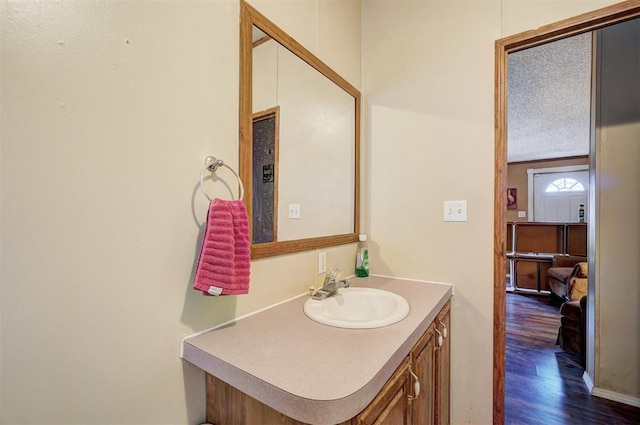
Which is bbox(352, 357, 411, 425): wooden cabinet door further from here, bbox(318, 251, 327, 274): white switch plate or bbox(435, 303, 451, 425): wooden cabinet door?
bbox(318, 251, 327, 274): white switch plate

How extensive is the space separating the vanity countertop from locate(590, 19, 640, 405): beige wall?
5.94 feet

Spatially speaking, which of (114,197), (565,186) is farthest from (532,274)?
(114,197)

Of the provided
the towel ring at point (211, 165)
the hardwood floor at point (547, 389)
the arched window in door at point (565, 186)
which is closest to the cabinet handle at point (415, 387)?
the towel ring at point (211, 165)

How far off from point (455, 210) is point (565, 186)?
5628 millimetres

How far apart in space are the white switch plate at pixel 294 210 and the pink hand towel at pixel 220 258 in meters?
0.43

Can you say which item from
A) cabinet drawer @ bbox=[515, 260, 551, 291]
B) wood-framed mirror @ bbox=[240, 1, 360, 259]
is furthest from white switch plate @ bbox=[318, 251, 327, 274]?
cabinet drawer @ bbox=[515, 260, 551, 291]

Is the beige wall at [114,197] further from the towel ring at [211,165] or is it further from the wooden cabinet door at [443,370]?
the wooden cabinet door at [443,370]

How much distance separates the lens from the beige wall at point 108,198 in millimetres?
611

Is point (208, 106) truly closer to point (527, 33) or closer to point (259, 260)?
point (259, 260)

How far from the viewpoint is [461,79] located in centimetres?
159

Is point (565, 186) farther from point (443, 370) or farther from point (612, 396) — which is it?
point (443, 370)

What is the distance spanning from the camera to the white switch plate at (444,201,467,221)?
1.57 metres

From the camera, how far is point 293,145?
4.48ft

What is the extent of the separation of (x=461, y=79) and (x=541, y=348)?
8.85 ft
